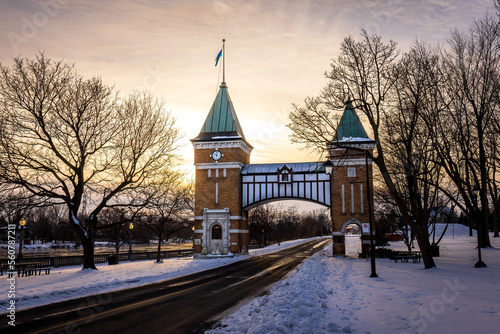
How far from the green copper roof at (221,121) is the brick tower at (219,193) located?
11 centimetres

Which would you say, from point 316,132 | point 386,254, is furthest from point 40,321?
point 386,254

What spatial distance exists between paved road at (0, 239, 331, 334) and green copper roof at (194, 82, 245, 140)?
947 inches

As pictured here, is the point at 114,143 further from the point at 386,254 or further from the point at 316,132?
the point at 386,254

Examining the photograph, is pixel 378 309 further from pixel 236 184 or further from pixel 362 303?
pixel 236 184

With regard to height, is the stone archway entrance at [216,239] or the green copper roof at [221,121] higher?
the green copper roof at [221,121]

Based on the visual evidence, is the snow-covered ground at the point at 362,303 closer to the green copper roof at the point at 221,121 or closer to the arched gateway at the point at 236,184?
the arched gateway at the point at 236,184

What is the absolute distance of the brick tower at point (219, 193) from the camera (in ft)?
123

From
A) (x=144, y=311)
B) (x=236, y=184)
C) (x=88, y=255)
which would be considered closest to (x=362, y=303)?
(x=144, y=311)

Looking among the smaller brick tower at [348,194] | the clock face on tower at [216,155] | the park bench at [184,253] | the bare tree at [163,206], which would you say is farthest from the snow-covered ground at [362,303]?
the park bench at [184,253]

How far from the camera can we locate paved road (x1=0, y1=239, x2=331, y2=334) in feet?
29.1

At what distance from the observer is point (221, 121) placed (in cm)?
3997

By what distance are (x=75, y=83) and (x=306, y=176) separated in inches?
905

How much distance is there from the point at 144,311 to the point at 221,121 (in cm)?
3062

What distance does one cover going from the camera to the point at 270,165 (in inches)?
1538
